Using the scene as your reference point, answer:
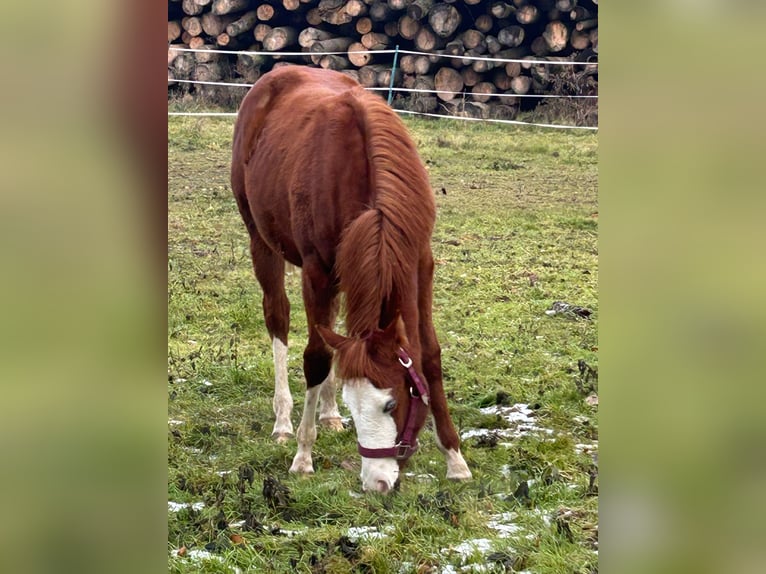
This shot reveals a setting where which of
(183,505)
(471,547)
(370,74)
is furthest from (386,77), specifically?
(471,547)

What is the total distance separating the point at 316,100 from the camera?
3611mm

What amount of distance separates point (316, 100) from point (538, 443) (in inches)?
71.5

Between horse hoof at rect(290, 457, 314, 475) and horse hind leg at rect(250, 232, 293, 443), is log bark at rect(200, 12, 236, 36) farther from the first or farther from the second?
horse hoof at rect(290, 457, 314, 475)

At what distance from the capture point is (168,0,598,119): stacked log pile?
460 cm

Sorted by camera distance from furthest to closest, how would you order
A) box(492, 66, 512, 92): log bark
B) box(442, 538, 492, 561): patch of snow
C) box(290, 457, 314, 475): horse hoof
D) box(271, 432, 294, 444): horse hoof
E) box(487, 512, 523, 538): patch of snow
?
box(492, 66, 512, 92): log bark
box(271, 432, 294, 444): horse hoof
box(290, 457, 314, 475): horse hoof
box(487, 512, 523, 538): patch of snow
box(442, 538, 492, 561): patch of snow

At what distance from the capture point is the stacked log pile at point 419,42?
4602 millimetres

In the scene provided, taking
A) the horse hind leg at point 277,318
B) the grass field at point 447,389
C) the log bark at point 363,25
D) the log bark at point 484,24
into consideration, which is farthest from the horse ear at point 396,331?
the log bark at point 484,24

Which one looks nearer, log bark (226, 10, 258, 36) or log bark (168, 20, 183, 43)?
log bark (168, 20, 183, 43)

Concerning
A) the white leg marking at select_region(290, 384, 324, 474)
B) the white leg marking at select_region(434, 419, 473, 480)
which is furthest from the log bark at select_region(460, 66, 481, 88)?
the white leg marking at select_region(434, 419, 473, 480)

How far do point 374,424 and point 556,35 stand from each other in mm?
3054

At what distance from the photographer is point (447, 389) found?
12.9 feet

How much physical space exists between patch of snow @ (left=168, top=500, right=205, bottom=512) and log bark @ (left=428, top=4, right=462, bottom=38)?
10.5 feet
